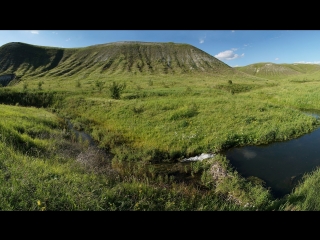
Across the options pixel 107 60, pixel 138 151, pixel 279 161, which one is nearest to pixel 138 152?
pixel 138 151

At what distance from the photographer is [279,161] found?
34.0 ft

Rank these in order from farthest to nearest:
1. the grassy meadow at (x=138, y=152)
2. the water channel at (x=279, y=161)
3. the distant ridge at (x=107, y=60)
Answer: the distant ridge at (x=107, y=60), the water channel at (x=279, y=161), the grassy meadow at (x=138, y=152)

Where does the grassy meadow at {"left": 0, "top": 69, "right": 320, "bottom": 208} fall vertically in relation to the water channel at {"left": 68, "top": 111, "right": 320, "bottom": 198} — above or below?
above

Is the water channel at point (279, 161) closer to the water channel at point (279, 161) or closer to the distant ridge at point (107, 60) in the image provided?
the water channel at point (279, 161)

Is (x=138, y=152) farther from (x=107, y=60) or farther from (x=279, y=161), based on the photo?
(x=107, y=60)

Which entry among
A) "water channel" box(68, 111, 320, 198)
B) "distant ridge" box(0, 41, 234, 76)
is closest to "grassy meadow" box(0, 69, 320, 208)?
"water channel" box(68, 111, 320, 198)

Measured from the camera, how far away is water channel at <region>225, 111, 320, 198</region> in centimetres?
856

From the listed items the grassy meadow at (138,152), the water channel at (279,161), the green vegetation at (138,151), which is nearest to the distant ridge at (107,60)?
the green vegetation at (138,151)

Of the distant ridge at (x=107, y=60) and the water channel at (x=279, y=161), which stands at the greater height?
the distant ridge at (x=107, y=60)

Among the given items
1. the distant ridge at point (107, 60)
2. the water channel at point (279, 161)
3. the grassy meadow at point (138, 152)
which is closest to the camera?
the grassy meadow at point (138, 152)

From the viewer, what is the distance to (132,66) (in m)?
72.9

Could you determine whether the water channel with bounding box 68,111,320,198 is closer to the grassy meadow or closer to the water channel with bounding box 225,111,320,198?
the water channel with bounding box 225,111,320,198

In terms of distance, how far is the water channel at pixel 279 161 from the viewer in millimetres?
8562
